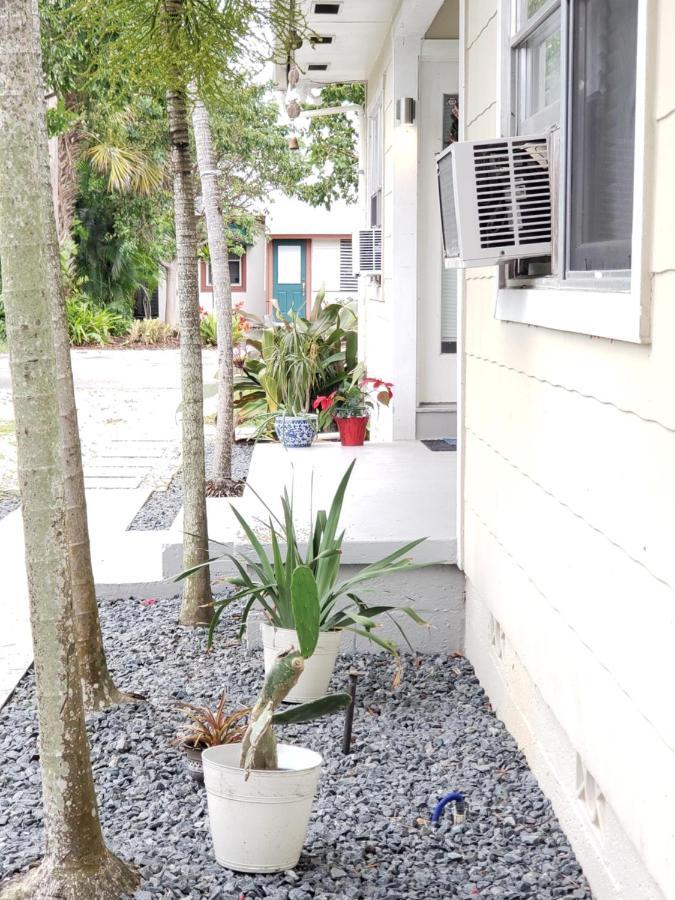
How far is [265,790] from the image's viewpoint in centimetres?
268

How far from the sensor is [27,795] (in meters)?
3.35

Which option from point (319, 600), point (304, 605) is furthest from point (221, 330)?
point (304, 605)

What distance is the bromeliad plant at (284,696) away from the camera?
2.60 meters

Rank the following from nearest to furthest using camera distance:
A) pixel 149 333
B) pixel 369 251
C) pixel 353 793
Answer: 1. pixel 353 793
2. pixel 369 251
3. pixel 149 333

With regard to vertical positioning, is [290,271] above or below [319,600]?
above

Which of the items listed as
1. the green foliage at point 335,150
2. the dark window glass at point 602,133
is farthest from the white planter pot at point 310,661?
the green foliage at point 335,150

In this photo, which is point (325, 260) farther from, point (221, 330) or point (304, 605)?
point (304, 605)

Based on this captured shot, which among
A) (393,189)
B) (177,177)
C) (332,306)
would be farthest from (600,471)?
(332,306)

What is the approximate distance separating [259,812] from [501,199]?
1810mm

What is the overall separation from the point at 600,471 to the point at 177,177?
2.72m

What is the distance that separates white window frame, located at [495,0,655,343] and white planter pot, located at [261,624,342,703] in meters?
1.40

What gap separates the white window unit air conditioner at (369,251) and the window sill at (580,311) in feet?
17.0

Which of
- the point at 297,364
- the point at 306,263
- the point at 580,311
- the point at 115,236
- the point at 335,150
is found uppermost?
the point at 335,150

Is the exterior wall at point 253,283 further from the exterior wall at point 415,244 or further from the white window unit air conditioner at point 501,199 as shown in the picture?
the white window unit air conditioner at point 501,199
